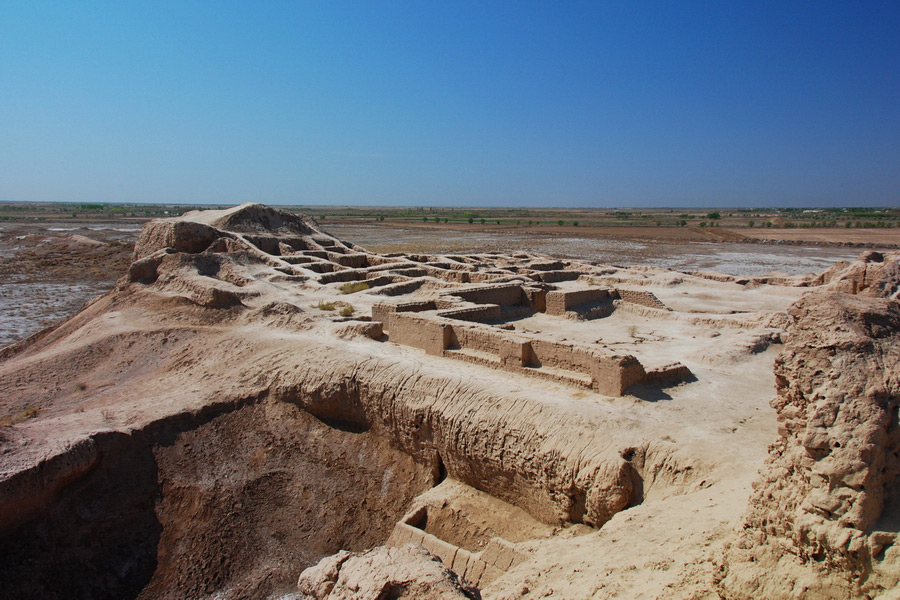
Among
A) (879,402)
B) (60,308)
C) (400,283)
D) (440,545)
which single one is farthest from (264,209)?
(879,402)

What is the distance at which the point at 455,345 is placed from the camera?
992cm

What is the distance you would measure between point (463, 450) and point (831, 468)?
503cm

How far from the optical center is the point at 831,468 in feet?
10.6

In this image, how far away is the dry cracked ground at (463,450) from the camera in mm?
3465

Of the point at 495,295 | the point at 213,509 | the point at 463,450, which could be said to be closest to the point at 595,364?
the point at 463,450

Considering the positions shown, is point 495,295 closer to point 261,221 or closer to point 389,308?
point 389,308

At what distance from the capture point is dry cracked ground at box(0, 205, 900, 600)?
136 inches

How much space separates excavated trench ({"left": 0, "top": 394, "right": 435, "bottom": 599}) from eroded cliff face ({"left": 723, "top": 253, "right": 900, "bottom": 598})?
5.37 meters

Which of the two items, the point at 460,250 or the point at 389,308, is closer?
the point at 389,308

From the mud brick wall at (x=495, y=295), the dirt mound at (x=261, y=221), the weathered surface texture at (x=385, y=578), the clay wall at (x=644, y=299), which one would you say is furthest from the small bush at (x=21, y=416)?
the clay wall at (x=644, y=299)

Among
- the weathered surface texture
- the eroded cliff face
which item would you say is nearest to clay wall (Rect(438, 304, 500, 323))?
the weathered surface texture

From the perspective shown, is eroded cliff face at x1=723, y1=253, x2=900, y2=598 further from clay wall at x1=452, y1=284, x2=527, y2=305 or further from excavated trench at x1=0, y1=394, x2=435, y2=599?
clay wall at x1=452, y1=284, x2=527, y2=305

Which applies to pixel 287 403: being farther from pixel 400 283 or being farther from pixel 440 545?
pixel 400 283

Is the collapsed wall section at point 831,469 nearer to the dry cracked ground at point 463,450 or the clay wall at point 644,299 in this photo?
the dry cracked ground at point 463,450
